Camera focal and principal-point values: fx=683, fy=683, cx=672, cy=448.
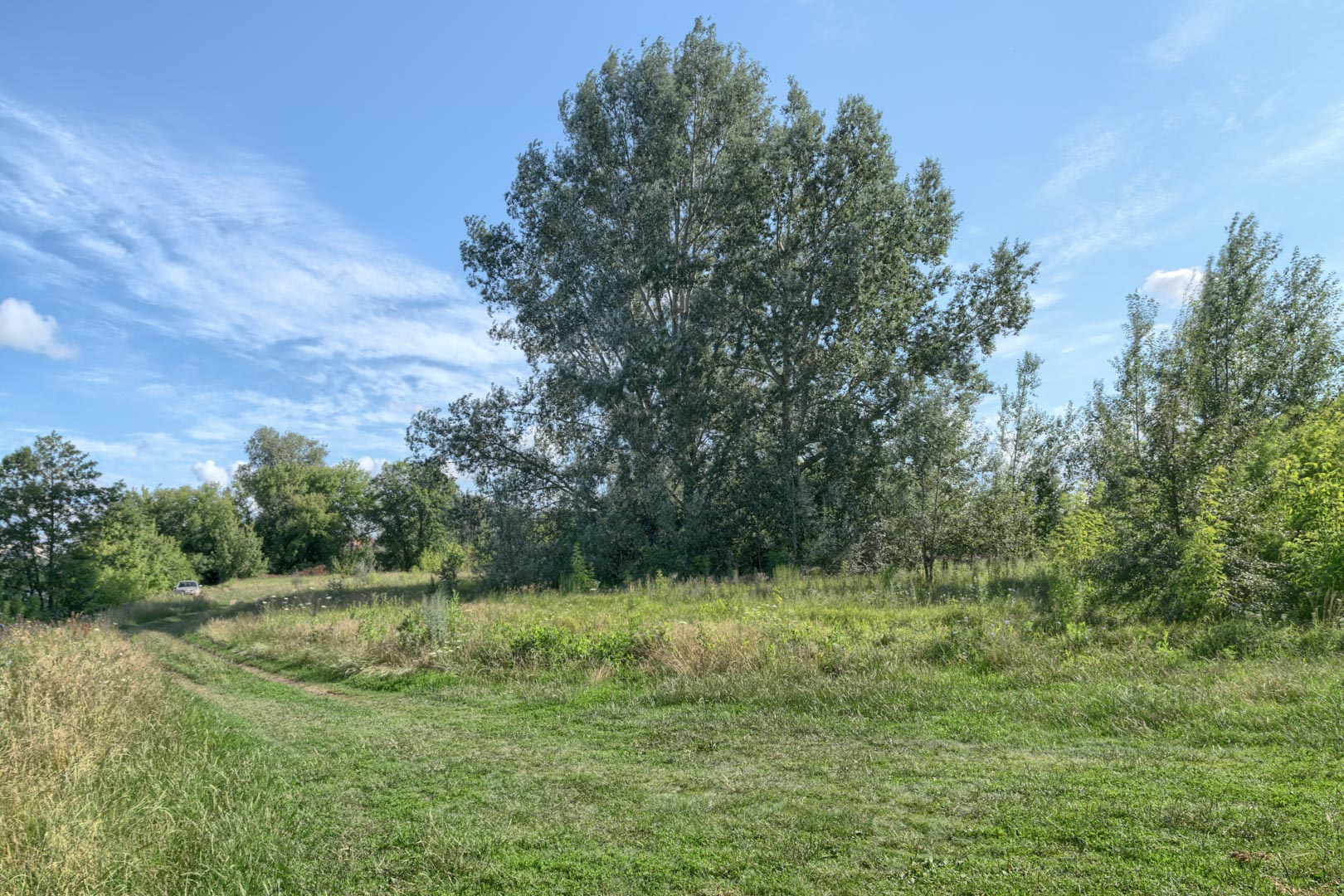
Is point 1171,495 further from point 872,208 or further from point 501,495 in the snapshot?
point 501,495

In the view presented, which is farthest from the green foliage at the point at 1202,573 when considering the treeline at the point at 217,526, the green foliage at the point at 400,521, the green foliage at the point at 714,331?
the green foliage at the point at 400,521

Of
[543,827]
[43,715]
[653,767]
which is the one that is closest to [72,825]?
[43,715]

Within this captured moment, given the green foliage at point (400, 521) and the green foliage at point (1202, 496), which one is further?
the green foliage at point (400, 521)

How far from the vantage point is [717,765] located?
5.80 meters

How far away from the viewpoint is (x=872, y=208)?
23188 mm

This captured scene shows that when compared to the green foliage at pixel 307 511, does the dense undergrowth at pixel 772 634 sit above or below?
below

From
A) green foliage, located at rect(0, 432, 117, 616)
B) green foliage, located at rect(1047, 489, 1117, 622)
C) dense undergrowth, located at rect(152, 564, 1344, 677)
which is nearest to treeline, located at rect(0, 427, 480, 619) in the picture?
green foliage, located at rect(0, 432, 117, 616)

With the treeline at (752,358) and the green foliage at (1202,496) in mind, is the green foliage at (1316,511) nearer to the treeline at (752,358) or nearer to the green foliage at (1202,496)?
the green foliage at (1202,496)

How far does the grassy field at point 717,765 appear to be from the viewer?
391 cm

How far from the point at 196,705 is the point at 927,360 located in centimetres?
2298

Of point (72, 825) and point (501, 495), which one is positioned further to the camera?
point (501, 495)

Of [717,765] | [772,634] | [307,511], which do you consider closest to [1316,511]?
[772,634]

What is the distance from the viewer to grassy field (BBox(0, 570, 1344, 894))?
391 centimetres

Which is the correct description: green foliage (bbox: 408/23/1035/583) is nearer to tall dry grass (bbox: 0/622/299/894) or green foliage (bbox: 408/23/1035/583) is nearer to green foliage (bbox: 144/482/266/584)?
tall dry grass (bbox: 0/622/299/894)
